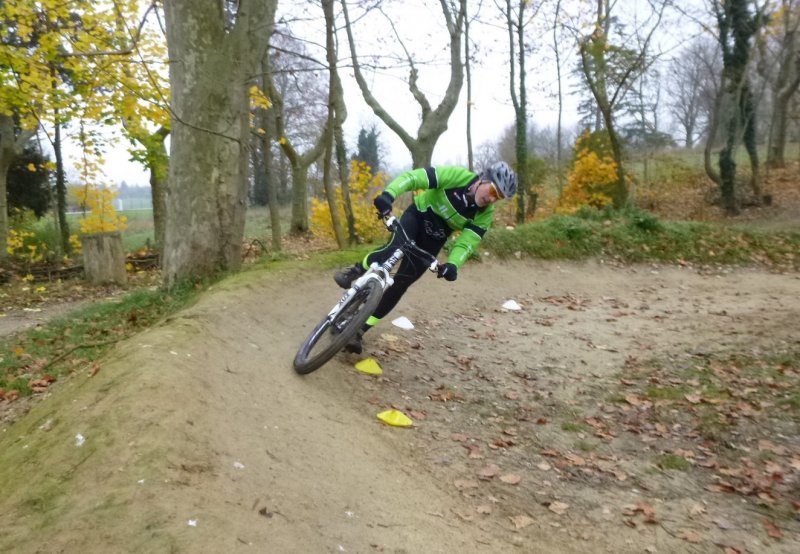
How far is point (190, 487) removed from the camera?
3.02 metres

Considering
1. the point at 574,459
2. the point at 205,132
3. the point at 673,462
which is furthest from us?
the point at 205,132

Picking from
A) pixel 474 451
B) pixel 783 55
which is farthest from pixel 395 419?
pixel 783 55

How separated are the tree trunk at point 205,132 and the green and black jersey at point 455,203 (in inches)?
140

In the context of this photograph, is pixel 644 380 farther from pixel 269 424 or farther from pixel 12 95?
pixel 12 95

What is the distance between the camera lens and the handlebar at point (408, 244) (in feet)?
18.2

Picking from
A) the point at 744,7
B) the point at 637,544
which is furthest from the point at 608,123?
the point at 637,544

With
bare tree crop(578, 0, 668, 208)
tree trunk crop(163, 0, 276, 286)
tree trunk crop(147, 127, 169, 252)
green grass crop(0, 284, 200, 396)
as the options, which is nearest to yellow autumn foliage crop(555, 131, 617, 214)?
bare tree crop(578, 0, 668, 208)

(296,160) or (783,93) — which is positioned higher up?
(783,93)

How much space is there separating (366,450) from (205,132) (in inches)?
220

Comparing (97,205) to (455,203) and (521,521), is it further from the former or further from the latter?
(521,521)

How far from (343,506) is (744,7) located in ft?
81.0

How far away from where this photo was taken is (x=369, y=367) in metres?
6.34

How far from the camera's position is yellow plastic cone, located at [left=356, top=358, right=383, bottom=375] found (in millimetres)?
6262

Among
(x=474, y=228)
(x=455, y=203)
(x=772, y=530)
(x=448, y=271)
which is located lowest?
(x=772, y=530)
